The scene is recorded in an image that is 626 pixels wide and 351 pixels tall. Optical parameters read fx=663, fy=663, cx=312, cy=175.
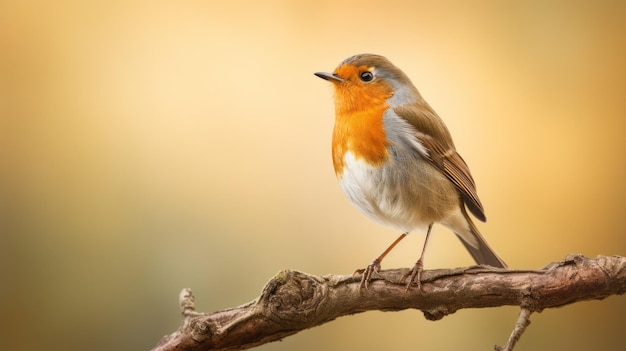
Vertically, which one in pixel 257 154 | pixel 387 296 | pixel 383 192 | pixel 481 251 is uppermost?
pixel 257 154

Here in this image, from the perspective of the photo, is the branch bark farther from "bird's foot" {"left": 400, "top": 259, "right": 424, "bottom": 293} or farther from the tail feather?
the tail feather

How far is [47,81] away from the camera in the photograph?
9.23 ft

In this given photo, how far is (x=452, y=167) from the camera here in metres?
2.27

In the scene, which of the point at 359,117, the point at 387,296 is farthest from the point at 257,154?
the point at 387,296

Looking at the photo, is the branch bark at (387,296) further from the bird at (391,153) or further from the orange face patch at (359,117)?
the orange face patch at (359,117)

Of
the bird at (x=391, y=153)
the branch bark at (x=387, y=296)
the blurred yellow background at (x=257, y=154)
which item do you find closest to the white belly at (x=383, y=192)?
the bird at (x=391, y=153)

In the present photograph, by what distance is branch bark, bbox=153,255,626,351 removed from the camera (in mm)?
1814

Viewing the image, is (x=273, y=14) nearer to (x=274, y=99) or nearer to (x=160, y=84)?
(x=274, y=99)

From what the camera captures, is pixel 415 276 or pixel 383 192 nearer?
pixel 415 276

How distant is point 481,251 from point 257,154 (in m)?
0.99

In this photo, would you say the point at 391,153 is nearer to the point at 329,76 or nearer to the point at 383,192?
the point at 383,192

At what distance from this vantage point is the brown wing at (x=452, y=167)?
7.28 feet

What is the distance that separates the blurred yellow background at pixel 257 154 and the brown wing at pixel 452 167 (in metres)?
0.31

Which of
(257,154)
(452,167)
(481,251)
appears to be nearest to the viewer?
(452,167)
